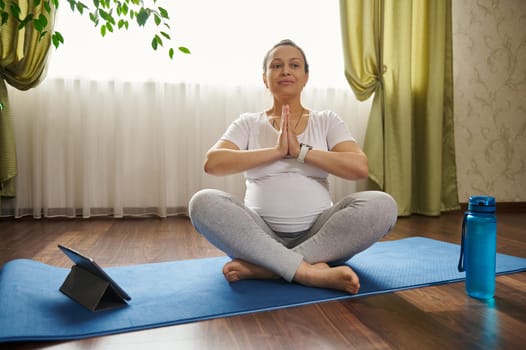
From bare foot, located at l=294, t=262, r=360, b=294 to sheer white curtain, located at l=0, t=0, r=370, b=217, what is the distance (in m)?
1.81

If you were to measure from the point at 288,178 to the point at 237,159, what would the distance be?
0.60 feet

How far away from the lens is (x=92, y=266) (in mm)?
1145

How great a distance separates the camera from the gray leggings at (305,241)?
4.38ft

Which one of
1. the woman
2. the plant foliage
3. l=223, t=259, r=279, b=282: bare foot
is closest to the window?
the plant foliage

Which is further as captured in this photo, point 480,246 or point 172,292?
point 172,292

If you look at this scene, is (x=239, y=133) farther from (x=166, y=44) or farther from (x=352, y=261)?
(x=166, y=44)

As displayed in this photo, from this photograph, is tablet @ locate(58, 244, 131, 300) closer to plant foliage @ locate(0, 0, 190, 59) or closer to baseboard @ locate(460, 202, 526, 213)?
plant foliage @ locate(0, 0, 190, 59)

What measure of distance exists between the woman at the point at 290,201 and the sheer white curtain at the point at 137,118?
1.43 meters

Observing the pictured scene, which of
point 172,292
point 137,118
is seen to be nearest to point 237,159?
point 172,292

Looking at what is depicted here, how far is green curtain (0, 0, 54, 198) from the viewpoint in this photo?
271cm

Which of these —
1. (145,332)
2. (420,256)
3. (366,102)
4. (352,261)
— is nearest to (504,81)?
(366,102)

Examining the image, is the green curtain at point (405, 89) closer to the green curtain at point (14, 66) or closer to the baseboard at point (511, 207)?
the baseboard at point (511, 207)

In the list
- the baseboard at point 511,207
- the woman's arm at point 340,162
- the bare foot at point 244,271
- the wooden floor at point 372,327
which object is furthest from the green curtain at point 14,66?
the baseboard at point 511,207

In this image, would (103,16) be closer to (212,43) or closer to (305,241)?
(305,241)
